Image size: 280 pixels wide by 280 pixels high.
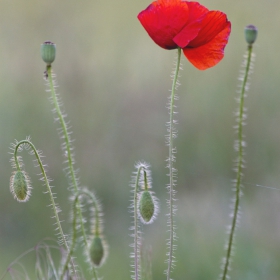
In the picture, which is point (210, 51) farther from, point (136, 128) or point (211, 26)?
point (136, 128)

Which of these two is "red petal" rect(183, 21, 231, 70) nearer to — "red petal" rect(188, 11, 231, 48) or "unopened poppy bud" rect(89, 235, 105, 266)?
"red petal" rect(188, 11, 231, 48)

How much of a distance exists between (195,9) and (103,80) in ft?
8.62

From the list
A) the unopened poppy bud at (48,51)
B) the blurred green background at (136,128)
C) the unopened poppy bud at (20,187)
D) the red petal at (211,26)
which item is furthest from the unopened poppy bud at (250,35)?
the blurred green background at (136,128)

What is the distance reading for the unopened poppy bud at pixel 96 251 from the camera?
3.34 feet

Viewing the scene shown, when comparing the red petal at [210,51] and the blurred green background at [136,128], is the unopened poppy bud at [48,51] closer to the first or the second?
the red petal at [210,51]

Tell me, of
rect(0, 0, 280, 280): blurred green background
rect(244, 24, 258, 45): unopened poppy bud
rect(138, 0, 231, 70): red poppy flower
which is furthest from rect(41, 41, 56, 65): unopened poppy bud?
rect(0, 0, 280, 280): blurred green background

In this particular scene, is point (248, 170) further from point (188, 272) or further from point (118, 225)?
point (188, 272)

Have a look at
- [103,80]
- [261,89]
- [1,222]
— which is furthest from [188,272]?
[103,80]

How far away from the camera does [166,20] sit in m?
1.26

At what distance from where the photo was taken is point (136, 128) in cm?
355

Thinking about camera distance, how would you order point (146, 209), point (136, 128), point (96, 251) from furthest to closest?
1. point (136, 128)
2. point (146, 209)
3. point (96, 251)

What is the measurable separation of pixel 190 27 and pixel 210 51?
2.6 inches

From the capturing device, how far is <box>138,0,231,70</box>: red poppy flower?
124cm

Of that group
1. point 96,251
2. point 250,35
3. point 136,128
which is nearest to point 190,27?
point 250,35
